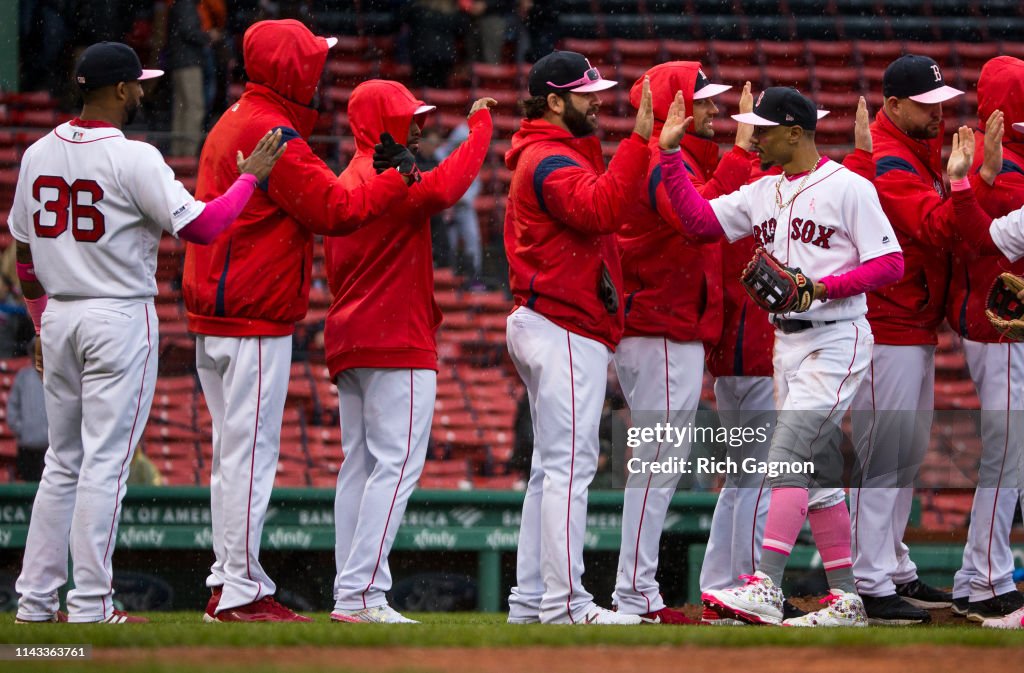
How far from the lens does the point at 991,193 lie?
522 cm

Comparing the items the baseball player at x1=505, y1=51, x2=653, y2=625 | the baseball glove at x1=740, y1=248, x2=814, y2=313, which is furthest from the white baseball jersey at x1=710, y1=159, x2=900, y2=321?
the baseball player at x1=505, y1=51, x2=653, y2=625

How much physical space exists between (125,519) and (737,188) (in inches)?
143

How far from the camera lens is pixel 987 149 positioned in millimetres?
5102

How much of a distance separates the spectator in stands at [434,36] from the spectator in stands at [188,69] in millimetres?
1969

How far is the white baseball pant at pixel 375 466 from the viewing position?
4.73 meters

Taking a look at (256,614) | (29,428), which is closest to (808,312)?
(256,614)

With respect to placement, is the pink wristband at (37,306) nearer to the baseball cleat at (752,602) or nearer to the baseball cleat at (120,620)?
the baseball cleat at (120,620)

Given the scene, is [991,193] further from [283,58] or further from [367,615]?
[367,615]

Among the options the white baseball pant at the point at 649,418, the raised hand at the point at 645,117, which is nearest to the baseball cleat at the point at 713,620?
the white baseball pant at the point at 649,418

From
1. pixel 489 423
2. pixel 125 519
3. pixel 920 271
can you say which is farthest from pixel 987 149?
pixel 489 423

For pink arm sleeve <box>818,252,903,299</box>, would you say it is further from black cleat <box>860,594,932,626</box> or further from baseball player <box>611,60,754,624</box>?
black cleat <box>860,594,932,626</box>

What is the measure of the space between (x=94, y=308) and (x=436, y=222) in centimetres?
578

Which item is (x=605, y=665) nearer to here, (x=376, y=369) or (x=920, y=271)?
(x=376, y=369)

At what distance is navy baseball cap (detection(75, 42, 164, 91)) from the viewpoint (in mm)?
4629
